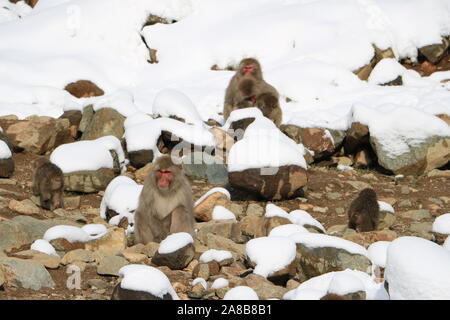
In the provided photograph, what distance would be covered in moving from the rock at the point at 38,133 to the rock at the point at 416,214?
537 cm

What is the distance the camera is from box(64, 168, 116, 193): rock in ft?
29.5

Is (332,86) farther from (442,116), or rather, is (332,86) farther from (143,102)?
(143,102)

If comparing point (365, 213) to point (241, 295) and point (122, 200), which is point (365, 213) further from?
point (241, 295)

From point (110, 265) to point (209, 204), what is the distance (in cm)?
259

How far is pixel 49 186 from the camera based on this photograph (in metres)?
8.06

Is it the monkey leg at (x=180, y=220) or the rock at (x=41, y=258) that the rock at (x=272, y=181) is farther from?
the rock at (x=41, y=258)

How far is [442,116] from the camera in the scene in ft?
36.6

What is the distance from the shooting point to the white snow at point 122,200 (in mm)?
7688

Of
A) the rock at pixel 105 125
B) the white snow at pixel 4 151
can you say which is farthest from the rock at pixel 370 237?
the rock at pixel 105 125

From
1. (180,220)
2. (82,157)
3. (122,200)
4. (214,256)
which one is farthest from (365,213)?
(82,157)

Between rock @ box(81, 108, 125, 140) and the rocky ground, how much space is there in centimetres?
101

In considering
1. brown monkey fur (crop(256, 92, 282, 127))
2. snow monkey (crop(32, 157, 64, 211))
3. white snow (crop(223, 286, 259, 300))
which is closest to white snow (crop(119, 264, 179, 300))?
white snow (crop(223, 286, 259, 300))

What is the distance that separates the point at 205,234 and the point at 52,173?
7.67 feet
